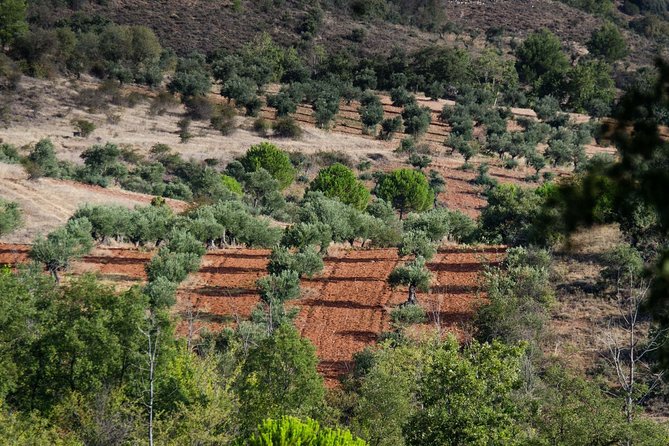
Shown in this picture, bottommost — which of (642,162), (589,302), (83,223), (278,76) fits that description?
(278,76)

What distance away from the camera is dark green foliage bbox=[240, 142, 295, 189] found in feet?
297

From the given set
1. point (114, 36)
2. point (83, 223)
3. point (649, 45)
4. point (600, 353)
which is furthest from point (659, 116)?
point (649, 45)

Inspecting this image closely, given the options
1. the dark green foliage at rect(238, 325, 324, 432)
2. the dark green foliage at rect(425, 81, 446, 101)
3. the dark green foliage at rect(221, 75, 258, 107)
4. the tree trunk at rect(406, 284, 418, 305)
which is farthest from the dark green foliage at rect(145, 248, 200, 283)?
the dark green foliage at rect(425, 81, 446, 101)

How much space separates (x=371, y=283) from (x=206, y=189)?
34590 millimetres

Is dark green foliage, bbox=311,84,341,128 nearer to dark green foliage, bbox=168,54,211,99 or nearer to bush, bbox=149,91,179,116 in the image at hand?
dark green foliage, bbox=168,54,211,99

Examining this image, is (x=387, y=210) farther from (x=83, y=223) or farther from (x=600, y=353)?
(x=600, y=353)

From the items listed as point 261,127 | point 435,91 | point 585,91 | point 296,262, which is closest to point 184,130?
point 261,127

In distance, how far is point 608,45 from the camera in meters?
175

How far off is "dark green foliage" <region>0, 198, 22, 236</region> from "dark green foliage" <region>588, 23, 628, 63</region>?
14774 cm

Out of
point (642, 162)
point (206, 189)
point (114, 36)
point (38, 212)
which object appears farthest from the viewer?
point (114, 36)

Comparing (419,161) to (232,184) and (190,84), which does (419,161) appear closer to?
(232,184)

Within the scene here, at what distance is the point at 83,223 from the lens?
5250 cm

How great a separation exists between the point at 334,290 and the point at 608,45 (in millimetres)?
147812

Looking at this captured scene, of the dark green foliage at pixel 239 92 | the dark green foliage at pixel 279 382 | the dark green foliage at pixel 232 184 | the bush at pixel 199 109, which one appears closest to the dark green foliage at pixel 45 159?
the dark green foliage at pixel 232 184
